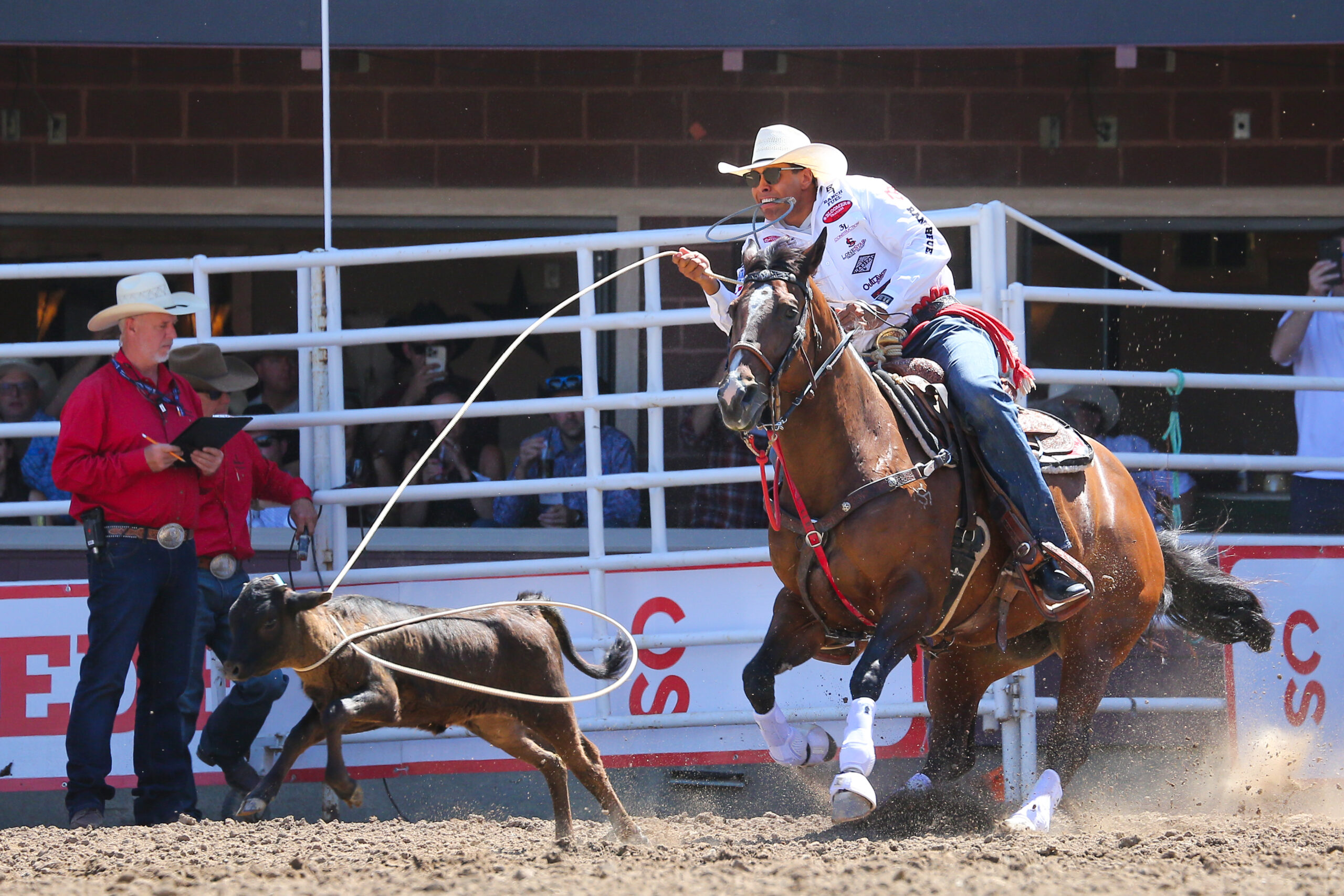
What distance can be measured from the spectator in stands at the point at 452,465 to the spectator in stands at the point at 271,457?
681 millimetres

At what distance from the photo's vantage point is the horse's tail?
611 cm

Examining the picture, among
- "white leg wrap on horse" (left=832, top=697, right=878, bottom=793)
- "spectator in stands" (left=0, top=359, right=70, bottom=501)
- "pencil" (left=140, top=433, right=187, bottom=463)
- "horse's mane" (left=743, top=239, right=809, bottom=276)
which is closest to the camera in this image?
"white leg wrap on horse" (left=832, top=697, right=878, bottom=793)

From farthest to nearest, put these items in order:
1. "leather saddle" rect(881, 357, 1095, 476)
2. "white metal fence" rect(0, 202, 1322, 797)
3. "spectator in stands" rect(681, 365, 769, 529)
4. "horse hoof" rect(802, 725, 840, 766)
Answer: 1. "spectator in stands" rect(681, 365, 769, 529)
2. "white metal fence" rect(0, 202, 1322, 797)
3. "leather saddle" rect(881, 357, 1095, 476)
4. "horse hoof" rect(802, 725, 840, 766)

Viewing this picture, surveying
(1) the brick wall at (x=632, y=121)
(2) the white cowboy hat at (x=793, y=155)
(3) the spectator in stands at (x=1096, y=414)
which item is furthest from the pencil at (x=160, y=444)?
(3) the spectator in stands at (x=1096, y=414)

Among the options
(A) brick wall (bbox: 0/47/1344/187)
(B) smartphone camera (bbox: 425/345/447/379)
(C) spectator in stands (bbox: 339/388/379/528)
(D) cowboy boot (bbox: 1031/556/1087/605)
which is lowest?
(D) cowboy boot (bbox: 1031/556/1087/605)

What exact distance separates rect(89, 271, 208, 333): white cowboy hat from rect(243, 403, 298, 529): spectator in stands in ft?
2.24

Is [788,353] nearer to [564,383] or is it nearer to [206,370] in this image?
[206,370]

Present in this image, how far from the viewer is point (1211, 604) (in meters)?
6.13

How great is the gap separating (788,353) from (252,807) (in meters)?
2.27

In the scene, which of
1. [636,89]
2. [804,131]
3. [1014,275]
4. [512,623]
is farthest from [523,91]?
[512,623]

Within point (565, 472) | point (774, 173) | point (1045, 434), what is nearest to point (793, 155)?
point (774, 173)

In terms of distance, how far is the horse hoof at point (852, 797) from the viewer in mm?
4398

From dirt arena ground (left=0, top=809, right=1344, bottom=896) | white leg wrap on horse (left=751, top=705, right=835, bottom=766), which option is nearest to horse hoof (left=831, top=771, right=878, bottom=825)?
dirt arena ground (left=0, top=809, right=1344, bottom=896)

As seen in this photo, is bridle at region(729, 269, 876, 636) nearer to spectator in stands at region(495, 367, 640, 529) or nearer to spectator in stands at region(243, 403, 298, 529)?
spectator in stands at region(495, 367, 640, 529)
